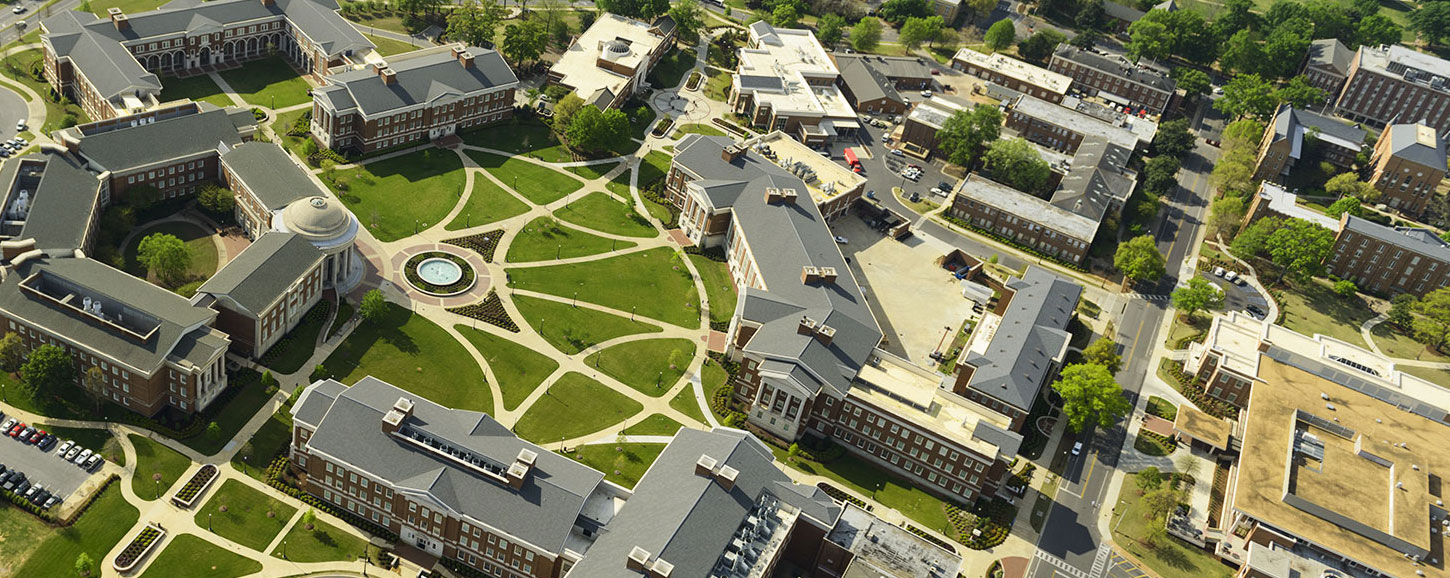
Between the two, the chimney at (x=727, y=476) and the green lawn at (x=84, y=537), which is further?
the chimney at (x=727, y=476)

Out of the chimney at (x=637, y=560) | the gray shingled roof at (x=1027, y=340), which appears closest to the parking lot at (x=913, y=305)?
the gray shingled roof at (x=1027, y=340)

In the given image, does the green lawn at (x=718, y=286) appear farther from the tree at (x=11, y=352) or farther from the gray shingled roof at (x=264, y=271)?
the tree at (x=11, y=352)

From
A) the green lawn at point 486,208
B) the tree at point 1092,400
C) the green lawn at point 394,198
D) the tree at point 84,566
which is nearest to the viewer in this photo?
the tree at point 84,566

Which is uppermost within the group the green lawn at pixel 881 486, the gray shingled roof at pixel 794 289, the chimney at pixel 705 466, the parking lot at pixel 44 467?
the chimney at pixel 705 466

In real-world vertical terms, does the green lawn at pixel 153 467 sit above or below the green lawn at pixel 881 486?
above

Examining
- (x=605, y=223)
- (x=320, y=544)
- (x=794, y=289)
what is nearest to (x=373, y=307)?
(x=320, y=544)

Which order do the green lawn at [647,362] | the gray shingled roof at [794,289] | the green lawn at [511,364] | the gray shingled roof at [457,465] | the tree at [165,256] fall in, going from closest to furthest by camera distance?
1. the gray shingled roof at [457,465]
2. the green lawn at [511,364]
3. the gray shingled roof at [794,289]
4. the tree at [165,256]
5. the green lawn at [647,362]
